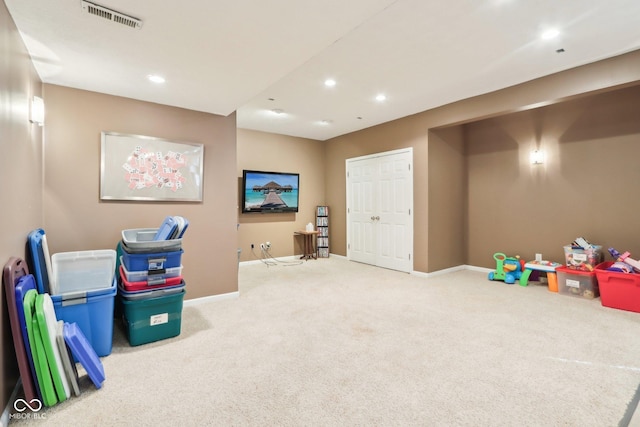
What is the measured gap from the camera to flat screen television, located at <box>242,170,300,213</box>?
19.1 feet

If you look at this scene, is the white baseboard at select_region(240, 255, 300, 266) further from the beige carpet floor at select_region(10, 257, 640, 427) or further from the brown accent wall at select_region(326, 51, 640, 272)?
the brown accent wall at select_region(326, 51, 640, 272)

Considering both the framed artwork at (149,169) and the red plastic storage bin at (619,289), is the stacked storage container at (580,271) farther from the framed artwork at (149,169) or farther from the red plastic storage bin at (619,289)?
the framed artwork at (149,169)

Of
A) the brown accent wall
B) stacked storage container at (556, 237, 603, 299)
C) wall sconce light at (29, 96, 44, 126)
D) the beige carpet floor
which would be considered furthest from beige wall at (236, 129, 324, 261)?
stacked storage container at (556, 237, 603, 299)

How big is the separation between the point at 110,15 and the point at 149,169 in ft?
5.60

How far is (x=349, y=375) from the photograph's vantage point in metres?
2.10

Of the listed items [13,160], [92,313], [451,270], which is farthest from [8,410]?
[451,270]

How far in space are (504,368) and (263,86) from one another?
10.4 feet

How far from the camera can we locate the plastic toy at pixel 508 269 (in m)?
4.44

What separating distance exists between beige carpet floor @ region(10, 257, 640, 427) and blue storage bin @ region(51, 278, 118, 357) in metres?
0.15

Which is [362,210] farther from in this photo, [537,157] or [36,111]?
[36,111]

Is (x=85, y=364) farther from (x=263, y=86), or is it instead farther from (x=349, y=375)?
(x=263, y=86)

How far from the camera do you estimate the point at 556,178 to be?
4352 mm

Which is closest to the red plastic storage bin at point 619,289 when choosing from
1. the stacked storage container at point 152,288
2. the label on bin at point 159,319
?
the stacked storage container at point 152,288

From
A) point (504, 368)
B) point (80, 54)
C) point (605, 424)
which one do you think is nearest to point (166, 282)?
point (80, 54)
